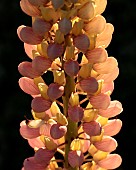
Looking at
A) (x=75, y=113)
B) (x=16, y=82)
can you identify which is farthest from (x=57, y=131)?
(x=16, y=82)

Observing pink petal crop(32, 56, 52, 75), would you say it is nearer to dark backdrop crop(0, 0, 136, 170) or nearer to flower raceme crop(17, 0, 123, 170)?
flower raceme crop(17, 0, 123, 170)

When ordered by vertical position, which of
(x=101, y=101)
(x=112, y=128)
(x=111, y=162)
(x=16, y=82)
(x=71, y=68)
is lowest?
(x=16, y=82)

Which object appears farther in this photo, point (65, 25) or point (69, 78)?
point (69, 78)

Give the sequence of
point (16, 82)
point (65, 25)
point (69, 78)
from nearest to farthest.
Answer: point (65, 25) → point (69, 78) → point (16, 82)

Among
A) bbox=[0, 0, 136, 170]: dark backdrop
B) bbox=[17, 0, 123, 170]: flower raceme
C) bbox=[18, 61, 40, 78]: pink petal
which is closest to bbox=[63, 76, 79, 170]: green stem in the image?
bbox=[17, 0, 123, 170]: flower raceme

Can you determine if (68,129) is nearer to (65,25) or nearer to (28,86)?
(28,86)

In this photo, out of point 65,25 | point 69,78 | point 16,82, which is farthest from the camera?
point 16,82
